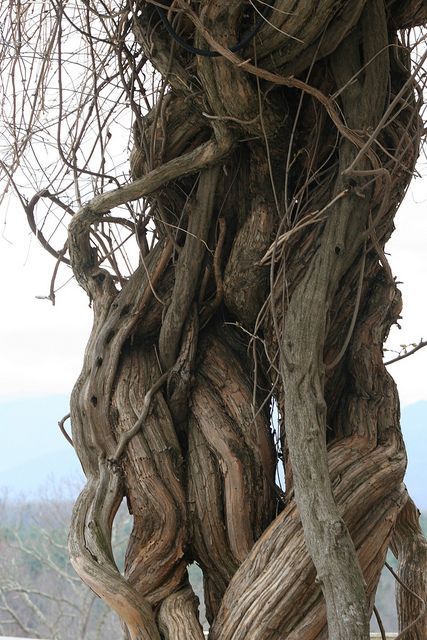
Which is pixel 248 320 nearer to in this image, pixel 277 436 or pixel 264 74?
pixel 277 436

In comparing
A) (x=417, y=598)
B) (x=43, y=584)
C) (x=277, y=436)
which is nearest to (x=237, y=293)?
(x=277, y=436)

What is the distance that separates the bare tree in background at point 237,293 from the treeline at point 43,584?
300cm

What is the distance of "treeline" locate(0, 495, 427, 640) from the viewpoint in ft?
12.5

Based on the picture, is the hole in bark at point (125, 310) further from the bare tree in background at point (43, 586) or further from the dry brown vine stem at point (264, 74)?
the bare tree in background at point (43, 586)

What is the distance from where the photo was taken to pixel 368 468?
0.80 m

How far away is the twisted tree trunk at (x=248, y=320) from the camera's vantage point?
29.4 inches

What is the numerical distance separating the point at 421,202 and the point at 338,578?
510 millimetres

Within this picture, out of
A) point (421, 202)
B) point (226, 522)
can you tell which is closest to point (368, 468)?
point (226, 522)

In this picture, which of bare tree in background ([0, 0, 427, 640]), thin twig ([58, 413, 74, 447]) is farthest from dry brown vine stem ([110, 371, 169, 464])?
thin twig ([58, 413, 74, 447])

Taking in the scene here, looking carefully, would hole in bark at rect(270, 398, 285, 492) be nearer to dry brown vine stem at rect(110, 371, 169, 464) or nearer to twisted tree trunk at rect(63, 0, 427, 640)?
twisted tree trunk at rect(63, 0, 427, 640)

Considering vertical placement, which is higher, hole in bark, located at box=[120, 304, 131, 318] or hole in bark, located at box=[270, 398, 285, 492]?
hole in bark, located at box=[120, 304, 131, 318]

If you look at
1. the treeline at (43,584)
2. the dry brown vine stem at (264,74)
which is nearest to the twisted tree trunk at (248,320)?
the dry brown vine stem at (264,74)

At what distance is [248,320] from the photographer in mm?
896

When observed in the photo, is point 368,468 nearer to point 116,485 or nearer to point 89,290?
point 116,485
